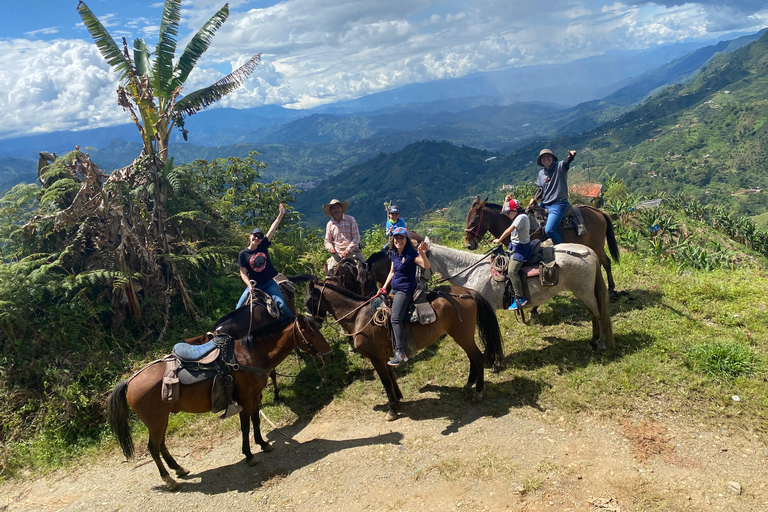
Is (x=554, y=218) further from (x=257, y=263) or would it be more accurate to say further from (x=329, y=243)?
(x=257, y=263)

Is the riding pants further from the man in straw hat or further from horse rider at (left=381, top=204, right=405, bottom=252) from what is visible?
the man in straw hat

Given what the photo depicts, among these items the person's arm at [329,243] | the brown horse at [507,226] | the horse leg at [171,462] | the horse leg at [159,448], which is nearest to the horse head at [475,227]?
the brown horse at [507,226]

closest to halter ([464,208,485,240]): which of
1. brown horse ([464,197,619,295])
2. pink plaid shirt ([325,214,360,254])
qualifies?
brown horse ([464,197,619,295])

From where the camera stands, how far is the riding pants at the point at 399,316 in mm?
6051

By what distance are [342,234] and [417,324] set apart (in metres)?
3.26

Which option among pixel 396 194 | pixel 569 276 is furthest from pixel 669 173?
pixel 569 276

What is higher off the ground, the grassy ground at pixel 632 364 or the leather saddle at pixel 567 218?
the leather saddle at pixel 567 218

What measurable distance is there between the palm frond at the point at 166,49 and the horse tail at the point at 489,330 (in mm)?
10158

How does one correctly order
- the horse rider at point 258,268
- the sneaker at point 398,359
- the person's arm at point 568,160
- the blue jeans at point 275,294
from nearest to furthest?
the sneaker at point 398,359 → the horse rider at point 258,268 → the blue jeans at point 275,294 → the person's arm at point 568,160

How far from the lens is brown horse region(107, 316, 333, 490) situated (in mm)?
5324

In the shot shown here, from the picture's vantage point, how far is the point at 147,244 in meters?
9.66

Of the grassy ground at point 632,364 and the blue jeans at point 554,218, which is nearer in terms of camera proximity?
the grassy ground at point 632,364

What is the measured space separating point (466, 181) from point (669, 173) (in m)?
54.2

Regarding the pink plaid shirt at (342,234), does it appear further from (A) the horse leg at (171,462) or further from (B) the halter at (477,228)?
(A) the horse leg at (171,462)
